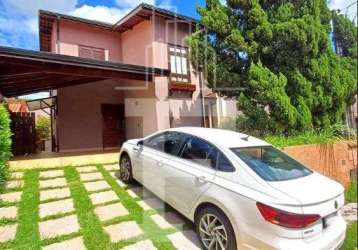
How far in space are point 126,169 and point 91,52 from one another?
8.49 m

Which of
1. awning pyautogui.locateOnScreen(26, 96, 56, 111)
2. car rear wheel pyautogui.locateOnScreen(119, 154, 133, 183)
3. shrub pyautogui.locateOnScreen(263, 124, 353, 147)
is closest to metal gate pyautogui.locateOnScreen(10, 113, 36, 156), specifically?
awning pyautogui.locateOnScreen(26, 96, 56, 111)

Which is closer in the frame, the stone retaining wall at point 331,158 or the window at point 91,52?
the stone retaining wall at point 331,158

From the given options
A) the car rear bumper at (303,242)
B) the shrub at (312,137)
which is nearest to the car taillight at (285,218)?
the car rear bumper at (303,242)

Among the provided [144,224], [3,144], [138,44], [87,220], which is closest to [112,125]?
[138,44]

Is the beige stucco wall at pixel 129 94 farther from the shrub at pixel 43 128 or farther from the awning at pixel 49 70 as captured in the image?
the shrub at pixel 43 128

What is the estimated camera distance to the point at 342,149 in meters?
8.23

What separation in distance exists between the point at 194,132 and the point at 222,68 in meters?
4.55

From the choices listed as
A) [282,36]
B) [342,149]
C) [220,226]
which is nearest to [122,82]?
[282,36]

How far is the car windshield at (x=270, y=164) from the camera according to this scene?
376 cm

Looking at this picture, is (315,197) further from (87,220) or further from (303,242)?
(87,220)

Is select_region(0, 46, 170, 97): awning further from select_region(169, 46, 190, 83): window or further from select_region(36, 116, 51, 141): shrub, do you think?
select_region(36, 116, 51, 141): shrub

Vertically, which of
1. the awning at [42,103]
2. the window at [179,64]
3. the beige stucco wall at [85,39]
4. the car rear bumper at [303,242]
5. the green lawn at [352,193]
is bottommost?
the green lawn at [352,193]

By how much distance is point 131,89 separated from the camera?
12.5 meters

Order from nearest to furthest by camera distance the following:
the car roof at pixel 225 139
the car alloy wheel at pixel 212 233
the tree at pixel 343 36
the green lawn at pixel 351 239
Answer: the car alloy wheel at pixel 212 233 → the car roof at pixel 225 139 → the green lawn at pixel 351 239 → the tree at pixel 343 36
